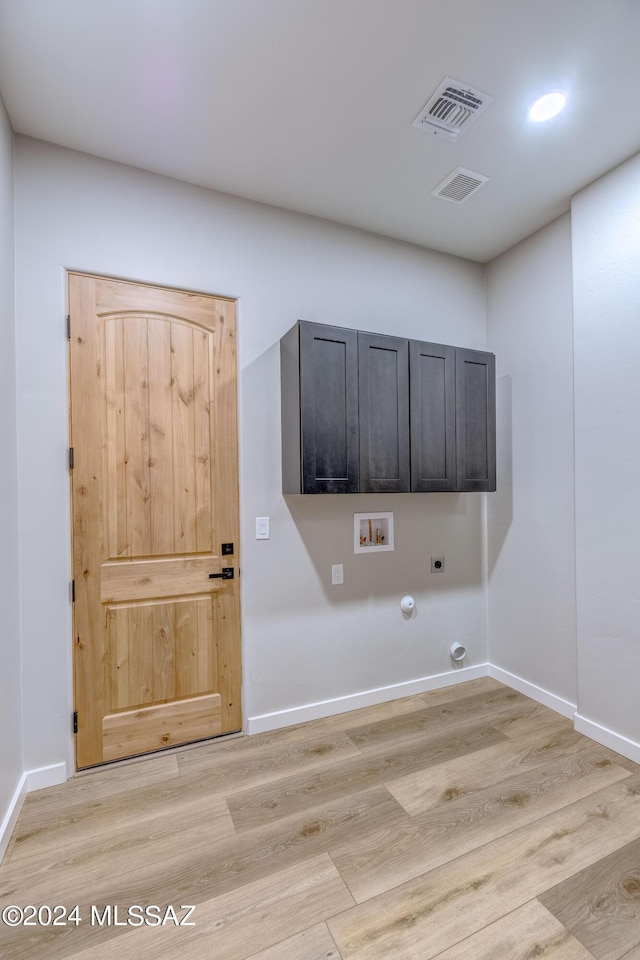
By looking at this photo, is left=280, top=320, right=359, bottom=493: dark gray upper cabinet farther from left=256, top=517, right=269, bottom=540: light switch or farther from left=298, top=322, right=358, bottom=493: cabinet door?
left=256, top=517, right=269, bottom=540: light switch

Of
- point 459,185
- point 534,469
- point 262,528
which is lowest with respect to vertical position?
point 262,528

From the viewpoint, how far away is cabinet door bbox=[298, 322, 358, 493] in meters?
2.27

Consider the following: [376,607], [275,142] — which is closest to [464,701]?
[376,607]

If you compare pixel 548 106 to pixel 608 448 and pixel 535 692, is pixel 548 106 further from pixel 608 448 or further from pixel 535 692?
pixel 535 692

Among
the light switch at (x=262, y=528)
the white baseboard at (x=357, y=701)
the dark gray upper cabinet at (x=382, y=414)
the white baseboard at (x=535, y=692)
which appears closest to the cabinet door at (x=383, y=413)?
the dark gray upper cabinet at (x=382, y=414)

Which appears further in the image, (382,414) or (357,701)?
(357,701)

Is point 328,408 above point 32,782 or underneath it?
above

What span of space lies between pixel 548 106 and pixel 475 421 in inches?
59.9

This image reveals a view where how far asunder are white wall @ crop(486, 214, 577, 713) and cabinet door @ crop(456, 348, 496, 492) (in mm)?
274

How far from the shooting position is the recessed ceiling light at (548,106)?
184 cm

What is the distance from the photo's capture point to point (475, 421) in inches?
108

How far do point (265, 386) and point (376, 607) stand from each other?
1563 millimetres

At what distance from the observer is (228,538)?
2432 mm

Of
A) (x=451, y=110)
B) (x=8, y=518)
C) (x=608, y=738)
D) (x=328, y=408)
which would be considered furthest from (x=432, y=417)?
→ (x=8, y=518)
